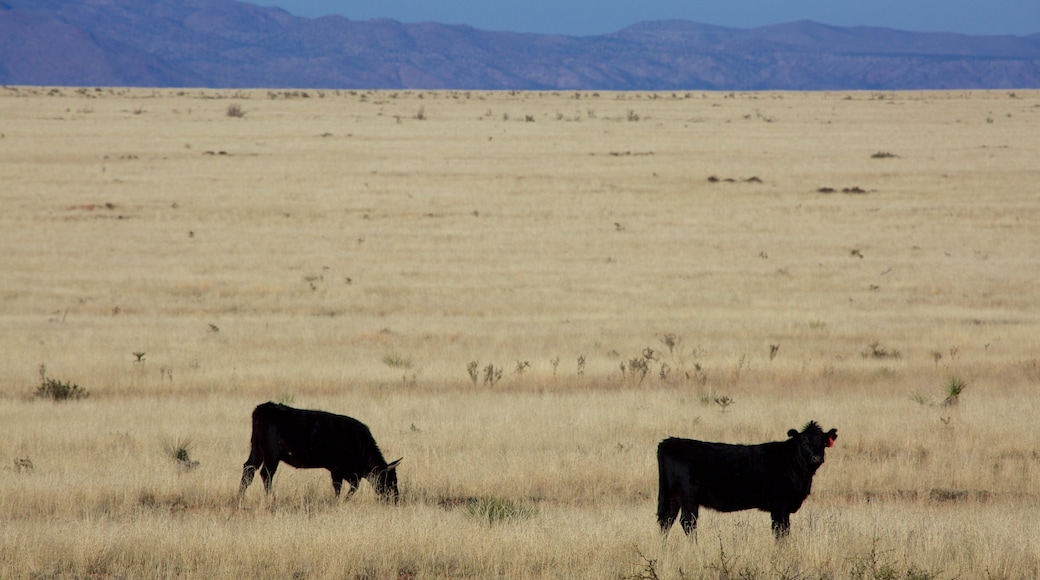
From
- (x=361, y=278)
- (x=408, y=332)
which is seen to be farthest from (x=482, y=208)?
(x=408, y=332)

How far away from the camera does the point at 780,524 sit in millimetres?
7543

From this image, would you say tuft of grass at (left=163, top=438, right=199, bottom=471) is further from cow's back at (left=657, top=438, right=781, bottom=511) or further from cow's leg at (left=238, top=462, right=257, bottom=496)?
cow's back at (left=657, top=438, right=781, bottom=511)

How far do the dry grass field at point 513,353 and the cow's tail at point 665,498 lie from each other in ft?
0.94

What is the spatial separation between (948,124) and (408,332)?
202ft

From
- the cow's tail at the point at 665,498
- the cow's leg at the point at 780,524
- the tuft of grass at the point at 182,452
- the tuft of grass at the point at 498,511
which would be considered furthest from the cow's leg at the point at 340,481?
the cow's leg at the point at 780,524

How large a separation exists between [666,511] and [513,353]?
10.0 meters

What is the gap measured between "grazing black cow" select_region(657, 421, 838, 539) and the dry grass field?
0.99 feet

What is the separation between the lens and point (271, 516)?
8.45m

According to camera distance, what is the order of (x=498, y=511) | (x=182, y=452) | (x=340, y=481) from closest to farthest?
(x=498, y=511), (x=340, y=481), (x=182, y=452)

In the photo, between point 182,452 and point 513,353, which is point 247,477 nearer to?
point 182,452

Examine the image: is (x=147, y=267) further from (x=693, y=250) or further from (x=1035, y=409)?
(x=1035, y=409)

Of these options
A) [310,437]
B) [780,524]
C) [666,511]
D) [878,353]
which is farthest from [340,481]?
[878,353]

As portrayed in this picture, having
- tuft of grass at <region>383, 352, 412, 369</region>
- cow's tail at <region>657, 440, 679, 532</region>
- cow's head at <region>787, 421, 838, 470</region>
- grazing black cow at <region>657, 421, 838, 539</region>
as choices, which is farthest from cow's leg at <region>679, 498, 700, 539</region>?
tuft of grass at <region>383, 352, 412, 369</region>

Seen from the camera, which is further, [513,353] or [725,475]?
[513,353]
